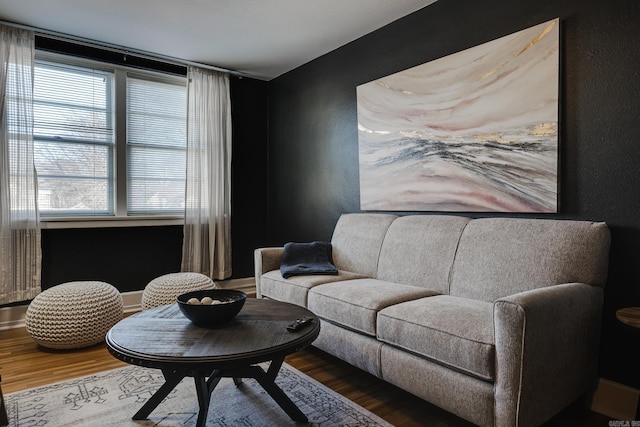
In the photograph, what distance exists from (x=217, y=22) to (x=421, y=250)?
2383 millimetres

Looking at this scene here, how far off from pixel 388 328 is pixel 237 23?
2632 millimetres

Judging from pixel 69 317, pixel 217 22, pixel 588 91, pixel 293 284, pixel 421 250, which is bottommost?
pixel 69 317

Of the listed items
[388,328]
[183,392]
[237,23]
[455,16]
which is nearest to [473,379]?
[388,328]

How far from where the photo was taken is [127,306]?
3879 mm

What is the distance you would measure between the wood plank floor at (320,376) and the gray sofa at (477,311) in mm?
131

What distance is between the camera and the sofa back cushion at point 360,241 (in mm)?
3049

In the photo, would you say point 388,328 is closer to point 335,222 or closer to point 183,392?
point 183,392

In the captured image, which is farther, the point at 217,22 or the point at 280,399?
the point at 217,22

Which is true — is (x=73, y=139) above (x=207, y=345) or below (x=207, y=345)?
above

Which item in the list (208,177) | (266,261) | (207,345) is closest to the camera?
(207,345)

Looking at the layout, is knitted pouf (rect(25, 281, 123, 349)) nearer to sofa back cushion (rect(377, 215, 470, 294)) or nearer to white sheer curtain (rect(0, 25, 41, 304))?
white sheer curtain (rect(0, 25, 41, 304))

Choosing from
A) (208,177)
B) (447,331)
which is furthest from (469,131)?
(208,177)

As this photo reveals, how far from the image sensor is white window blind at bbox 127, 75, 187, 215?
13.0ft

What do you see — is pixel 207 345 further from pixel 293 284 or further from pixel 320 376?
pixel 293 284
